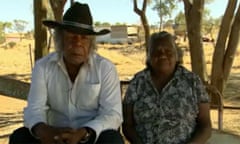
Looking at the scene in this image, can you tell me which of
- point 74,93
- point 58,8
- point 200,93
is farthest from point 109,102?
point 58,8

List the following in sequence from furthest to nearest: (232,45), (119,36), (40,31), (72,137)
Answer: (119,36) → (232,45) → (40,31) → (72,137)

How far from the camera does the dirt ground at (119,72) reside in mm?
9633

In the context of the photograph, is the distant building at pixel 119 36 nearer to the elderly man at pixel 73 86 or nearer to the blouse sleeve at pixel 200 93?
the blouse sleeve at pixel 200 93

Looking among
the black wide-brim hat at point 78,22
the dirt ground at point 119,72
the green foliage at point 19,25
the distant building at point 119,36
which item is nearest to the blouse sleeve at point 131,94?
the black wide-brim hat at point 78,22

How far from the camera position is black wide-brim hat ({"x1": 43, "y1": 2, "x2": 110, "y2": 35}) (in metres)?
2.87

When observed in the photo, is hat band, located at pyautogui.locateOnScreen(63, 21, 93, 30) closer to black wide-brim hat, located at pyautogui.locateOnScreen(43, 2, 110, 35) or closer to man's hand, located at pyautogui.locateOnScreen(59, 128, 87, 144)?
black wide-brim hat, located at pyautogui.locateOnScreen(43, 2, 110, 35)

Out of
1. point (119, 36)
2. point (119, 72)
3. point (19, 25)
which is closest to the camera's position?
point (119, 72)

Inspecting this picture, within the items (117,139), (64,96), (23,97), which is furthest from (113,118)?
(23,97)

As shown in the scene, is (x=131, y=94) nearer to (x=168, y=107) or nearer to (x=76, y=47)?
(x=168, y=107)

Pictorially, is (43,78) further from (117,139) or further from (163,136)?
(163,136)

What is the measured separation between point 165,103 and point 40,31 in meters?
3.64

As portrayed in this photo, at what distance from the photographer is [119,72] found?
2348cm

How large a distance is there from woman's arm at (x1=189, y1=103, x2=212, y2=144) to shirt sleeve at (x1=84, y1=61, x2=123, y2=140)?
0.54 meters

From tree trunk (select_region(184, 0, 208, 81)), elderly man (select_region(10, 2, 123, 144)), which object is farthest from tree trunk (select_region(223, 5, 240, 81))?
elderly man (select_region(10, 2, 123, 144))
